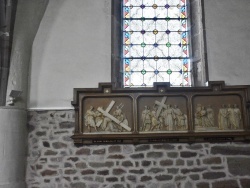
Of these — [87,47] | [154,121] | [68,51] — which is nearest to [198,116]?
[154,121]

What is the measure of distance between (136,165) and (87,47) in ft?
7.20

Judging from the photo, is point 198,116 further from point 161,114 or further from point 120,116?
point 120,116

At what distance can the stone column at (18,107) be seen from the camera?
15.6 feet

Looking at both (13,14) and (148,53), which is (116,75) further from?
(13,14)

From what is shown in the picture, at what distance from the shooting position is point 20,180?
488 cm

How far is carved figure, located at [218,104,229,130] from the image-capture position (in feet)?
17.0

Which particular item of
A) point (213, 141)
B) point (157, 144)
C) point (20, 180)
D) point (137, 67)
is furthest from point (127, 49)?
point (20, 180)

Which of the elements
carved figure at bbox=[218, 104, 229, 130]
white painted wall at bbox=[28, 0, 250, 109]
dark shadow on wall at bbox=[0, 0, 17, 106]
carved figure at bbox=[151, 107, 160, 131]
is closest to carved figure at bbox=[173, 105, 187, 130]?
carved figure at bbox=[151, 107, 160, 131]

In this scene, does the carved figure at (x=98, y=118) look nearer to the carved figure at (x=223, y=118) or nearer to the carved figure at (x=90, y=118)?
the carved figure at (x=90, y=118)

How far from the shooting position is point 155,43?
5.94 metres

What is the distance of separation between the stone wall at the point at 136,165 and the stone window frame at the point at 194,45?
1.17 meters

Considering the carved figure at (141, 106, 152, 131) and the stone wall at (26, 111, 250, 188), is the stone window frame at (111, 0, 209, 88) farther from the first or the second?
the stone wall at (26, 111, 250, 188)

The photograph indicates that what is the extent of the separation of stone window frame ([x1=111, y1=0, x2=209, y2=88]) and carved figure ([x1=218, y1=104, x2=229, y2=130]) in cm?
55

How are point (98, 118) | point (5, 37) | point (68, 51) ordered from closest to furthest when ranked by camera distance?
1. point (5, 37)
2. point (98, 118)
3. point (68, 51)
